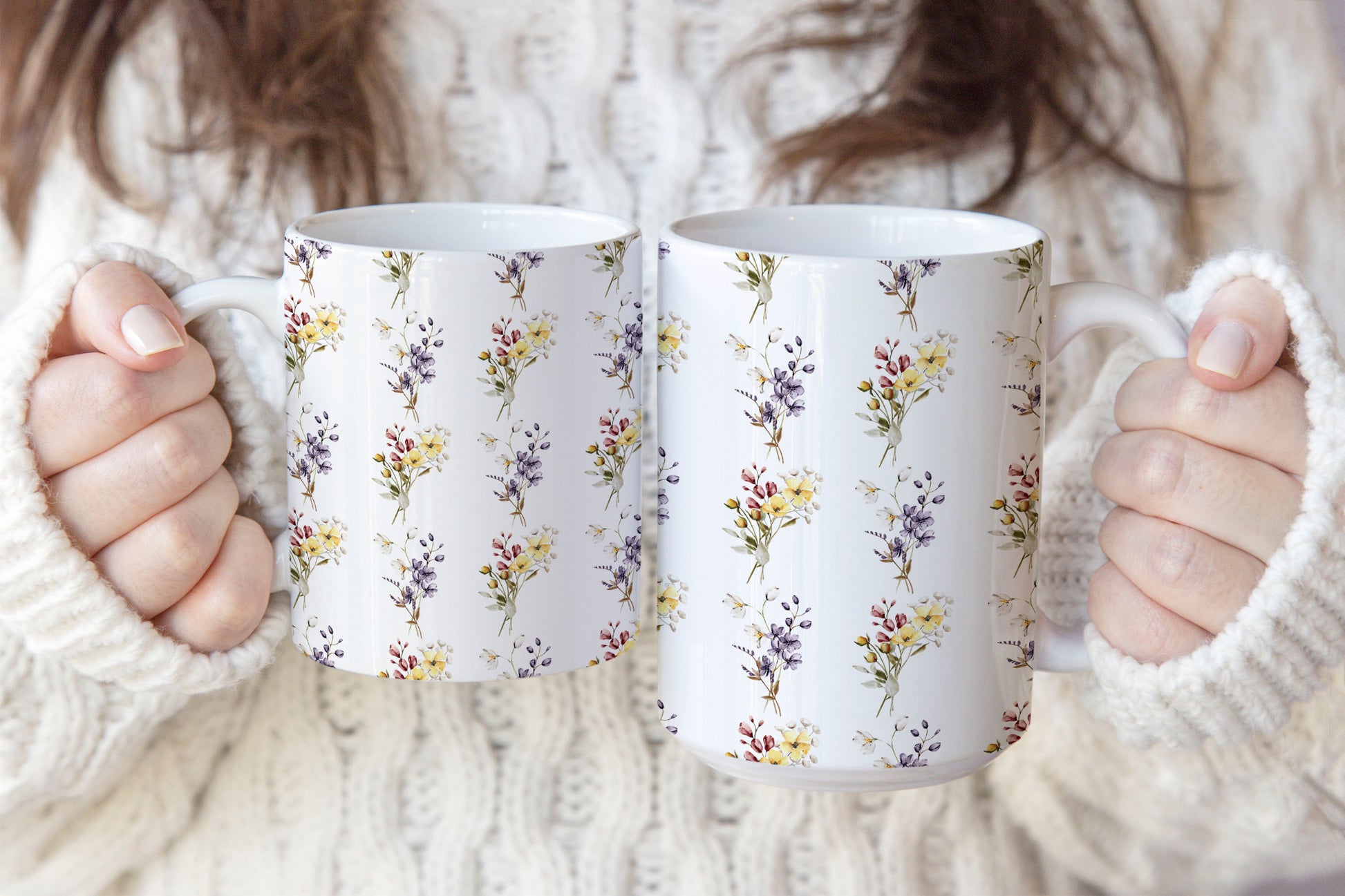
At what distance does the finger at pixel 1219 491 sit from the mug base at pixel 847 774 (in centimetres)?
16

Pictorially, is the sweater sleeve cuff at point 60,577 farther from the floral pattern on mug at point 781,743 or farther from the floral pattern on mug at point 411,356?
the floral pattern on mug at point 781,743

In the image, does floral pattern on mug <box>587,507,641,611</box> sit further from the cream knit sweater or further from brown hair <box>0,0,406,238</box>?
brown hair <box>0,0,406,238</box>

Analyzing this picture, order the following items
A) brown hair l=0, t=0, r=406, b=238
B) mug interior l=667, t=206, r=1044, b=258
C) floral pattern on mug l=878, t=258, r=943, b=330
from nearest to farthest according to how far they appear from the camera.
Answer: floral pattern on mug l=878, t=258, r=943, b=330 → mug interior l=667, t=206, r=1044, b=258 → brown hair l=0, t=0, r=406, b=238

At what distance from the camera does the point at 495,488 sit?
0.55 metres

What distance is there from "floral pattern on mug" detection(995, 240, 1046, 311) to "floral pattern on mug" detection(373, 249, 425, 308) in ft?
0.90

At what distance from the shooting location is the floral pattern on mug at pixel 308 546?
22.7 inches

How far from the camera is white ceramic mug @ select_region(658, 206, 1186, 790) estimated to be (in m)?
0.52

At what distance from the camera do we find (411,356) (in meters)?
0.54

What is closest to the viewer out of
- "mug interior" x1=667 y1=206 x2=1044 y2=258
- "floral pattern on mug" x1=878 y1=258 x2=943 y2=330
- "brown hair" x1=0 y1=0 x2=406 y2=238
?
"floral pattern on mug" x1=878 y1=258 x2=943 y2=330

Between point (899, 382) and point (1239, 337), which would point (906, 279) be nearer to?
point (899, 382)

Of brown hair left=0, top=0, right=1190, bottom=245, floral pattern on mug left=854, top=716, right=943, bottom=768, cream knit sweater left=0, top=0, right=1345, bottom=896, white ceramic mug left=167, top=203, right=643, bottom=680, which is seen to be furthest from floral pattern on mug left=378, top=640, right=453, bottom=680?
brown hair left=0, top=0, right=1190, bottom=245

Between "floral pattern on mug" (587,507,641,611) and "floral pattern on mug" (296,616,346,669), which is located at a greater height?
"floral pattern on mug" (587,507,641,611)

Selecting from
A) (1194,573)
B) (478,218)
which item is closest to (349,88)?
(478,218)

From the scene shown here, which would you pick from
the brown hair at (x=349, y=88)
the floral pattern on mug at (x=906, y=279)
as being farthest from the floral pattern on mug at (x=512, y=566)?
the brown hair at (x=349, y=88)
